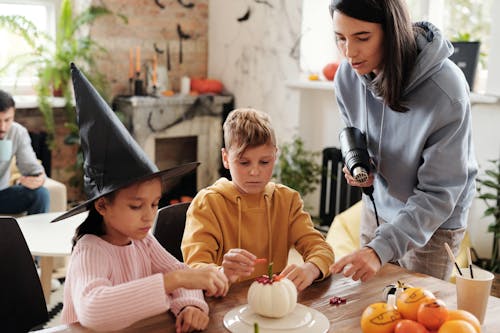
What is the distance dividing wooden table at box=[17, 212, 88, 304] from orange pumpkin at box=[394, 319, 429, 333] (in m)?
1.96

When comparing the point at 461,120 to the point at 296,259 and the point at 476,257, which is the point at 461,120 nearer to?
the point at 476,257

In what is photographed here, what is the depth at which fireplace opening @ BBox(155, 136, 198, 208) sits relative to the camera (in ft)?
17.2

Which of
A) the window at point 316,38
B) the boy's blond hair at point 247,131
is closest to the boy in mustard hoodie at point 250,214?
the boy's blond hair at point 247,131

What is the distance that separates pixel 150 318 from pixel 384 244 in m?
0.59

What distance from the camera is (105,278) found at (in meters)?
1.37

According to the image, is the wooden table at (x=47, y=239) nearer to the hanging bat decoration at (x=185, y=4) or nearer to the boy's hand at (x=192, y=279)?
the boy's hand at (x=192, y=279)

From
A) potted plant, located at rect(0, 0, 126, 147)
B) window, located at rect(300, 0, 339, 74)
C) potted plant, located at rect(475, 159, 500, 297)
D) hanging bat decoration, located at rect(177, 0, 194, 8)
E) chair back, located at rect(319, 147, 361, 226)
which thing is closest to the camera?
potted plant, located at rect(475, 159, 500, 297)

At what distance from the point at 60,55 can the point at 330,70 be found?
1.82 meters

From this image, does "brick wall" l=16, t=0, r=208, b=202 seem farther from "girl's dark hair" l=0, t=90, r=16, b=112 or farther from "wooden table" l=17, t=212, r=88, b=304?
"wooden table" l=17, t=212, r=88, b=304

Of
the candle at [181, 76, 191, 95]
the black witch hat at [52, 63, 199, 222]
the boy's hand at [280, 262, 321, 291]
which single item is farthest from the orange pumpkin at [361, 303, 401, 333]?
the candle at [181, 76, 191, 95]

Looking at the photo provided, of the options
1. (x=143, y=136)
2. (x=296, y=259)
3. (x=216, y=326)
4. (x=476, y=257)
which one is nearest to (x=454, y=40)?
(x=476, y=257)

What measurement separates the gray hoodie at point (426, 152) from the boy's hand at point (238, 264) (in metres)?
0.32

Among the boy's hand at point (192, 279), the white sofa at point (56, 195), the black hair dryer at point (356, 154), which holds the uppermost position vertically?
the black hair dryer at point (356, 154)

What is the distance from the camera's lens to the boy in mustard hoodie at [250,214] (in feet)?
5.84
